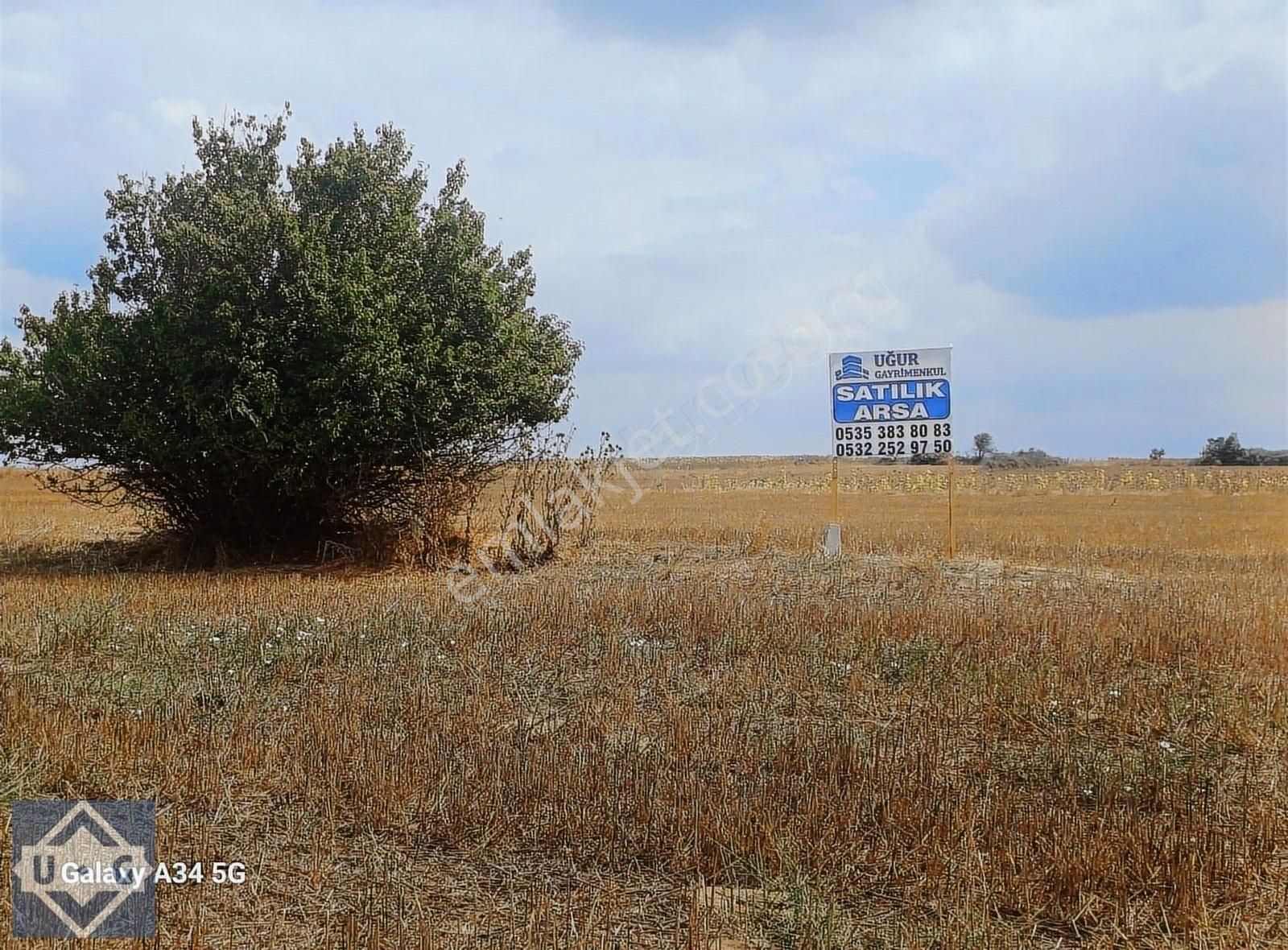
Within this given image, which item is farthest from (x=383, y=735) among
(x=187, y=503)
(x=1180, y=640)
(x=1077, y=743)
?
(x=187, y=503)

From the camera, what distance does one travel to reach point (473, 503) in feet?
50.2

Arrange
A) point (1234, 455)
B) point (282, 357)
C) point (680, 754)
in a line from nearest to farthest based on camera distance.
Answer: point (680, 754) → point (282, 357) → point (1234, 455)

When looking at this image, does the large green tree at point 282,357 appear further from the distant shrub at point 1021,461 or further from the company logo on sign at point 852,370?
the distant shrub at point 1021,461

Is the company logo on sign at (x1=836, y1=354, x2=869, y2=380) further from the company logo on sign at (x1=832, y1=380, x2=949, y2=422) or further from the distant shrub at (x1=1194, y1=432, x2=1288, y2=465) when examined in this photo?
the distant shrub at (x1=1194, y1=432, x2=1288, y2=465)

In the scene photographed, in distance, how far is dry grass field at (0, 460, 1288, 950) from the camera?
14.4 feet

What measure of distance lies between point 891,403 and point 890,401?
0.14ft

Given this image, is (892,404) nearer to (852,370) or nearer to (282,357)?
(852,370)

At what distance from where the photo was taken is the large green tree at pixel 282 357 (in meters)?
13.0

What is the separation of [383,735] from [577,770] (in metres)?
1.39

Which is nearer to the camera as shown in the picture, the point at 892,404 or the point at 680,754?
the point at 680,754

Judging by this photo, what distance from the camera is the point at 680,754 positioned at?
20.2 ft

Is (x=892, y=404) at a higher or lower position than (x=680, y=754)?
higher

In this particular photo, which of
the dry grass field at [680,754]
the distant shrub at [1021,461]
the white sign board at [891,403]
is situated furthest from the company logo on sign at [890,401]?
the distant shrub at [1021,461]

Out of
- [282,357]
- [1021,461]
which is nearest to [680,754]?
[282,357]
